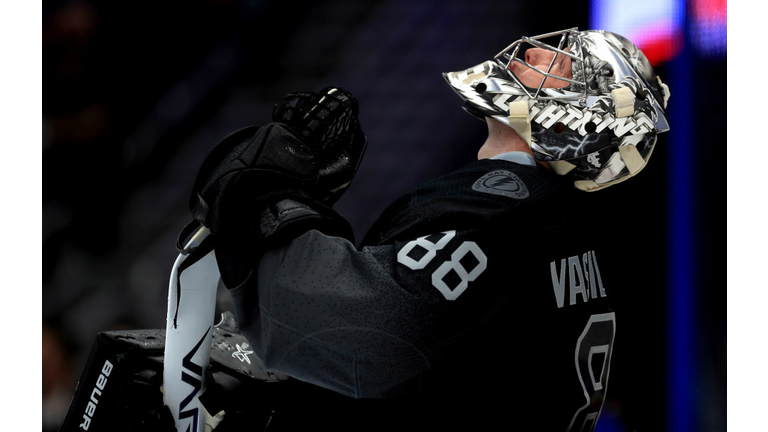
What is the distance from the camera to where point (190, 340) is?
1.01 metres

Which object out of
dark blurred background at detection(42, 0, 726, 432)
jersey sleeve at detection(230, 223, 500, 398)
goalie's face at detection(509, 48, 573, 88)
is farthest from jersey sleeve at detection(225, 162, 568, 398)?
dark blurred background at detection(42, 0, 726, 432)

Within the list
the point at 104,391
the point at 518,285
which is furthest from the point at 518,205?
the point at 104,391

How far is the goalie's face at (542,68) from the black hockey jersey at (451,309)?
6.1 inches

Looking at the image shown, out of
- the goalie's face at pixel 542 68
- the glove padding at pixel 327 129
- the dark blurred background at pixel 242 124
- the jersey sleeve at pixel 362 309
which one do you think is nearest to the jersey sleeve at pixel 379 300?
the jersey sleeve at pixel 362 309

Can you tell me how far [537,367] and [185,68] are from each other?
1395 millimetres

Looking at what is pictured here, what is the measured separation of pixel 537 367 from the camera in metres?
0.86

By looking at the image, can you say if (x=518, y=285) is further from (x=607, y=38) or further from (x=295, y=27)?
(x=295, y=27)

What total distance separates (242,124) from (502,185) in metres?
1.20

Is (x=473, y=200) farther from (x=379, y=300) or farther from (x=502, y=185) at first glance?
(x=379, y=300)

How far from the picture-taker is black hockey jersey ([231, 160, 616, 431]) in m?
0.78

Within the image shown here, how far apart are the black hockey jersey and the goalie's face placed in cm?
15

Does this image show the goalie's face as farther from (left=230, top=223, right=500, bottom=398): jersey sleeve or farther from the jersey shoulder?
(left=230, top=223, right=500, bottom=398): jersey sleeve

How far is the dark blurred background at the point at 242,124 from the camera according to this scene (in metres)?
1.77

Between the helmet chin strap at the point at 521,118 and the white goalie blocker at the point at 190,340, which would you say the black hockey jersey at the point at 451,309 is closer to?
the helmet chin strap at the point at 521,118
